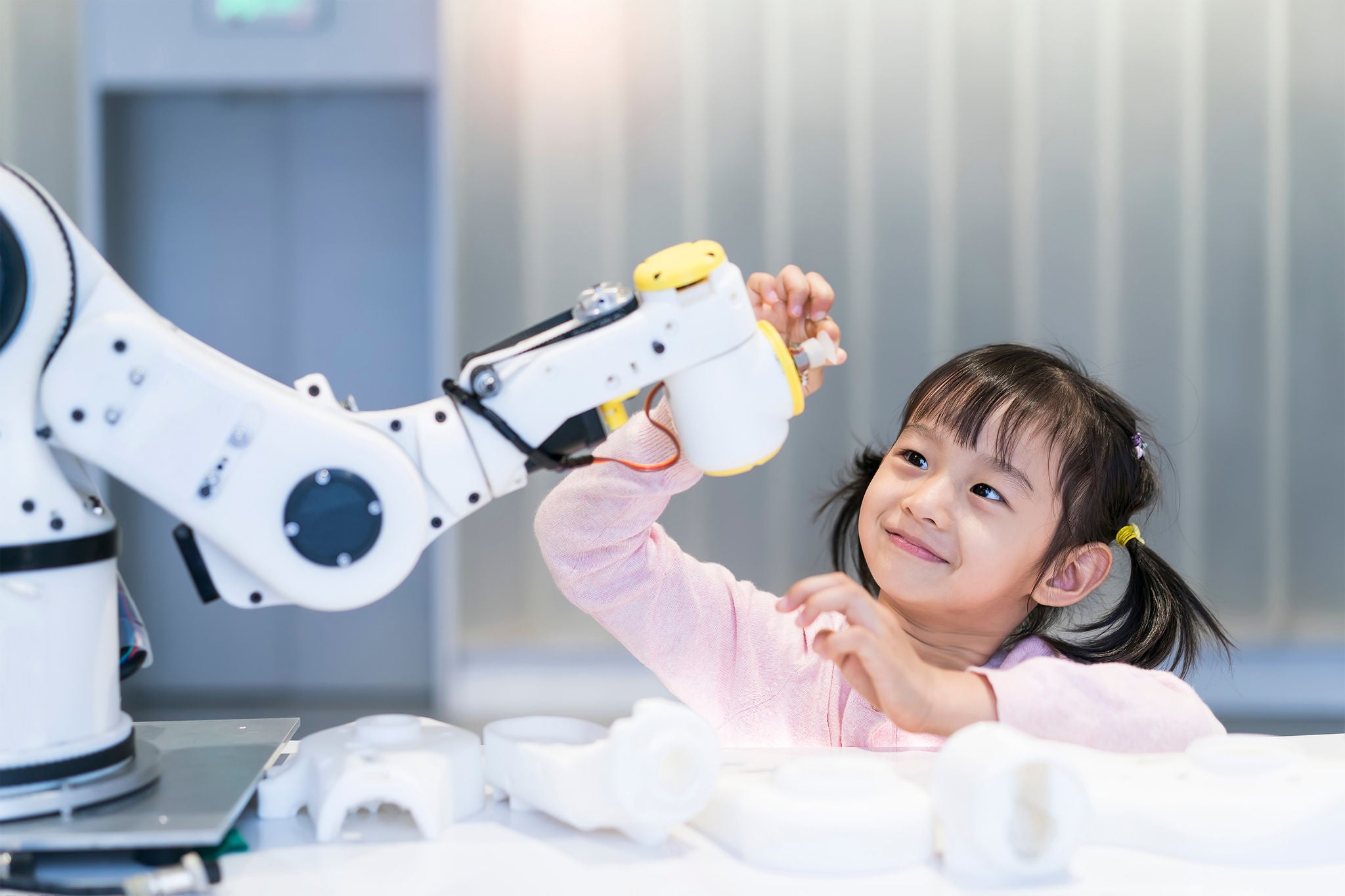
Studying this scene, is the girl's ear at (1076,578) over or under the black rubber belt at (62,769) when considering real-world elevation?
under

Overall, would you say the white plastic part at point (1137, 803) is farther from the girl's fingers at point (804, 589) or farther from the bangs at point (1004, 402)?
the bangs at point (1004, 402)

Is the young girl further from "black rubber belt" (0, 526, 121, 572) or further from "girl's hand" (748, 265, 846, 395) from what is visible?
"black rubber belt" (0, 526, 121, 572)

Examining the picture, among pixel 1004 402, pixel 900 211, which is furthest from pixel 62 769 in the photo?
pixel 900 211

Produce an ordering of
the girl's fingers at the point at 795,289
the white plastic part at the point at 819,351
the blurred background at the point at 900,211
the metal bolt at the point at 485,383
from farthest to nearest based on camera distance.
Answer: the blurred background at the point at 900,211, the girl's fingers at the point at 795,289, the white plastic part at the point at 819,351, the metal bolt at the point at 485,383

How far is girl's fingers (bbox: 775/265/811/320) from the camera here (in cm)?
103

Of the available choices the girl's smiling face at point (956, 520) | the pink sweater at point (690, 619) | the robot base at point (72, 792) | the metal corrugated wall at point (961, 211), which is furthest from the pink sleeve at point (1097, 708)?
the metal corrugated wall at point (961, 211)

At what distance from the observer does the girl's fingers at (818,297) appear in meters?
1.03

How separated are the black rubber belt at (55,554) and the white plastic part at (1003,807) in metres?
0.48

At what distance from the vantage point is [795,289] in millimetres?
1030

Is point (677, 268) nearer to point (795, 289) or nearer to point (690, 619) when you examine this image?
point (795, 289)

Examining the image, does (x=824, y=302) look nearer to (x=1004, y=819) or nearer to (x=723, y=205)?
(x=1004, y=819)

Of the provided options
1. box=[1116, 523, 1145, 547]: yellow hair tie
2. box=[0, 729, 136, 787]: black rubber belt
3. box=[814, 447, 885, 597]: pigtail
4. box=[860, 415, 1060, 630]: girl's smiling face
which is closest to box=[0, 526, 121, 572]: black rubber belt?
box=[0, 729, 136, 787]: black rubber belt

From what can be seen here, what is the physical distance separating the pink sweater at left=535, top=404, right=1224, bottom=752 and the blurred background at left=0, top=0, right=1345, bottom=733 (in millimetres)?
1067

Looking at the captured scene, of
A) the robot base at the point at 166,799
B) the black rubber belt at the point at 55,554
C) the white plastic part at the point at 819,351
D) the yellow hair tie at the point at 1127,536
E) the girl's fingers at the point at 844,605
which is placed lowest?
Answer: the robot base at the point at 166,799
